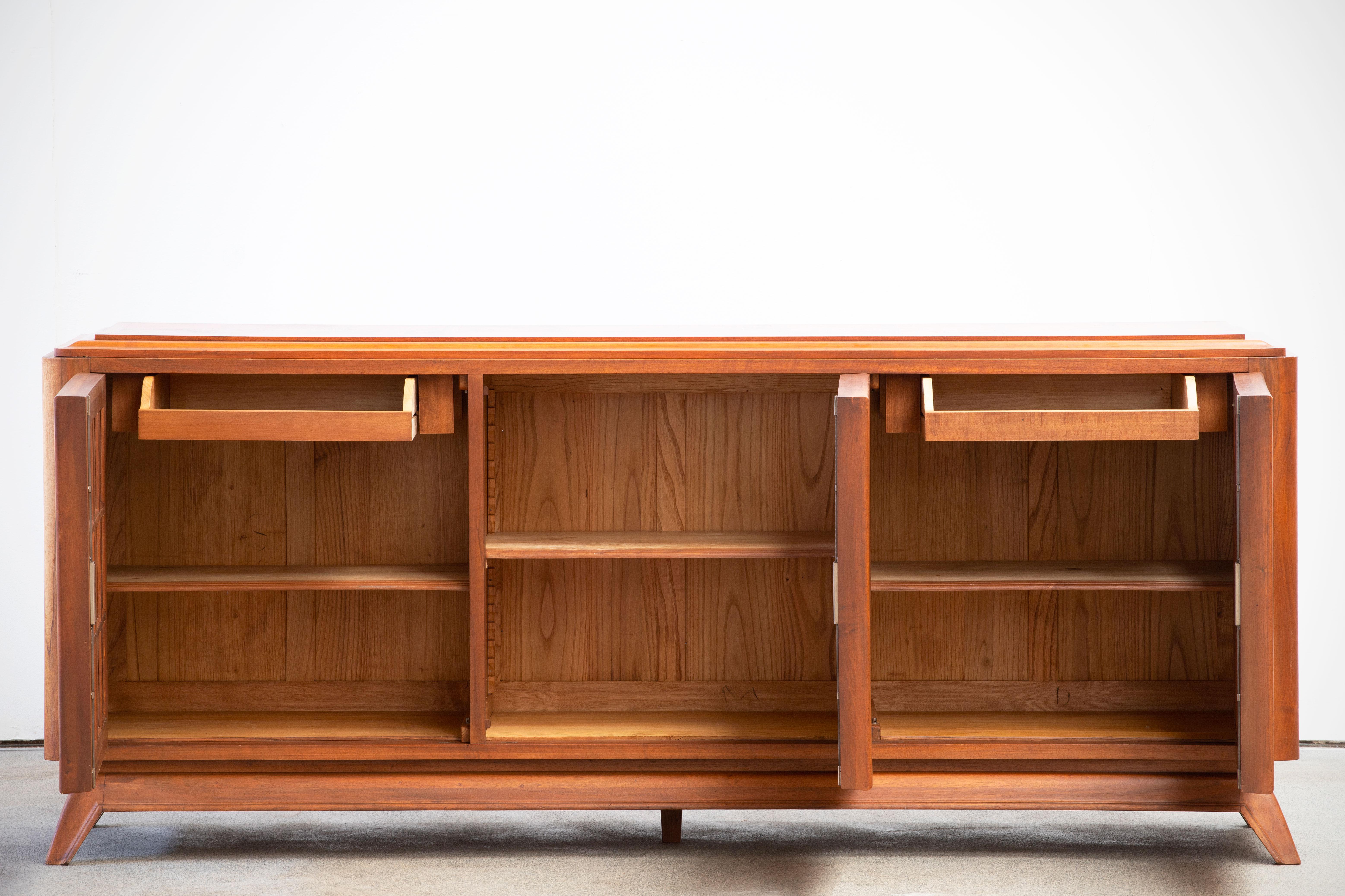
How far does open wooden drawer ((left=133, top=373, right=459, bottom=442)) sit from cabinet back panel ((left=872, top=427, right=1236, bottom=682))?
112cm

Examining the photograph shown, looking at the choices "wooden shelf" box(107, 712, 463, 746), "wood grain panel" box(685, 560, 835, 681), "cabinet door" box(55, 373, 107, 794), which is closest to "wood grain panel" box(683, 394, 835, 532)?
"wood grain panel" box(685, 560, 835, 681)

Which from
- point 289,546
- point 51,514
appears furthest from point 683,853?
point 51,514

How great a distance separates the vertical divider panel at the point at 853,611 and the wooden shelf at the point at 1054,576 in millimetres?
81

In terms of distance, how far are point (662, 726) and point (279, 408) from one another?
113 centimetres

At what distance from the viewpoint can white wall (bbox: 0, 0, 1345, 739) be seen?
13.1 ft

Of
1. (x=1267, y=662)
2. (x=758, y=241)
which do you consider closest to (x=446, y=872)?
(x=1267, y=662)

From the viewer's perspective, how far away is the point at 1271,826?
288cm

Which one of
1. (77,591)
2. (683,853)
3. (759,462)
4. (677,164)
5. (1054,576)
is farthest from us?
(677,164)

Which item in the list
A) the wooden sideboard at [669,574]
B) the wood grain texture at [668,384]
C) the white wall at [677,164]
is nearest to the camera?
the wooden sideboard at [669,574]

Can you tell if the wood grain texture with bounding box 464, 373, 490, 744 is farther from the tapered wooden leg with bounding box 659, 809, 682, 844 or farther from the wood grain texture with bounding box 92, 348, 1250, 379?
the tapered wooden leg with bounding box 659, 809, 682, 844

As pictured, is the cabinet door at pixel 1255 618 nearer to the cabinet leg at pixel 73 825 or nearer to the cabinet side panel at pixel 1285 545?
the cabinet side panel at pixel 1285 545

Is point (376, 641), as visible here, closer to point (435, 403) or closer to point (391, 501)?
point (391, 501)

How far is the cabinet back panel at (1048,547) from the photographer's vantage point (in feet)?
10.3

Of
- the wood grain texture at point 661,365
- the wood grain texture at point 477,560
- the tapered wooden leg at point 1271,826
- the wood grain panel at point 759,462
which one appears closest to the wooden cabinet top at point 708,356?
the wood grain texture at point 661,365
